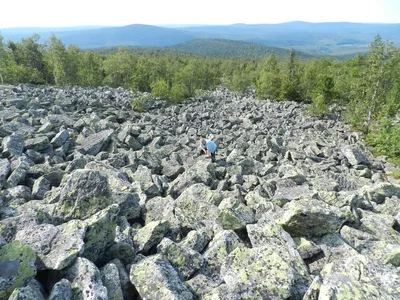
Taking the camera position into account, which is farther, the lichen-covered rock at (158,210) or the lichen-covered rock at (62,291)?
the lichen-covered rock at (158,210)

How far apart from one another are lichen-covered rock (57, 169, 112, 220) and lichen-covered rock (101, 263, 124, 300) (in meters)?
2.71

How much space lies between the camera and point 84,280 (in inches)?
241

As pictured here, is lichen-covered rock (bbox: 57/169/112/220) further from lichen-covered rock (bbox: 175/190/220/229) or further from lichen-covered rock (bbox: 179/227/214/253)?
lichen-covered rock (bbox: 179/227/214/253)

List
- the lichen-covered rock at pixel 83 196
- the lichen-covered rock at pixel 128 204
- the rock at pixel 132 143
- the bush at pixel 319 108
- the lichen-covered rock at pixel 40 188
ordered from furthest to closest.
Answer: the bush at pixel 319 108
the rock at pixel 132 143
the lichen-covered rock at pixel 40 188
the lichen-covered rock at pixel 128 204
the lichen-covered rock at pixel 83 196

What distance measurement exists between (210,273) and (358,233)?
508 centimetres

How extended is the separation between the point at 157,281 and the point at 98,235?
7.11 feet

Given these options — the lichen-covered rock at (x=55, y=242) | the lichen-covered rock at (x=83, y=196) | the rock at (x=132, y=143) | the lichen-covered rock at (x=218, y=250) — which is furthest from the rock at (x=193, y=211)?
the rock at (x=132, y=143)

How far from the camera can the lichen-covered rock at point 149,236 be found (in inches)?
321

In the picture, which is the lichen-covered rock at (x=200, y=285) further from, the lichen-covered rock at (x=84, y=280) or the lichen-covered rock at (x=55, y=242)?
the lichen-covered rock at (x=55, y=242)

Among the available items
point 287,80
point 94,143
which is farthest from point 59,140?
point 287,80

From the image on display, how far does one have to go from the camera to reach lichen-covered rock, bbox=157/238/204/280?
7402 millimetres

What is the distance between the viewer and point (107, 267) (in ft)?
22.2

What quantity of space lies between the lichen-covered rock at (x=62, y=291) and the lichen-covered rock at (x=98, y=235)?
1261 millimetres

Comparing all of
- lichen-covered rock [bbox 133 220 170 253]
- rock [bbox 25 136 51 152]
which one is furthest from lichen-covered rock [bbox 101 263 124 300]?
rock [bbox 25 136 51 152]
